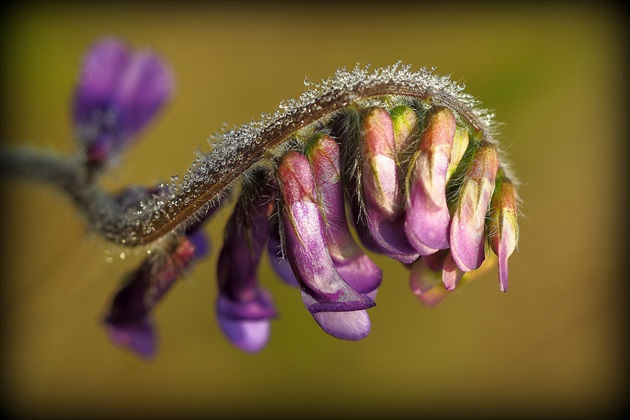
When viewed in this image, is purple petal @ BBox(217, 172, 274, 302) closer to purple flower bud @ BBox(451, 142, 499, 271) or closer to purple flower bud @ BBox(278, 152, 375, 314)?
purple flower bud @ BBox(278, 152, 375, 314)

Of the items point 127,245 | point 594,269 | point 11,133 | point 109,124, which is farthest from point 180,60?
point 127,245

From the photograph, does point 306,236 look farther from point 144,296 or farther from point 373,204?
Answer: point 144,296

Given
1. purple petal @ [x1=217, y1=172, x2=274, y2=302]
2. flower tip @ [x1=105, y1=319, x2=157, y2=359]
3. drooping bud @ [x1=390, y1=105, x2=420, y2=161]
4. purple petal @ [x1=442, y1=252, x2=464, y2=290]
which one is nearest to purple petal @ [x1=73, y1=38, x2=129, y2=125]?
flower tip @ [x1=105, y1=319, x2=157, y2=359]

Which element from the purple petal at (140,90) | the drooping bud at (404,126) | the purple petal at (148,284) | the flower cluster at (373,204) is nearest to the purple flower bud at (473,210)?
the flower cluster at (373,204)

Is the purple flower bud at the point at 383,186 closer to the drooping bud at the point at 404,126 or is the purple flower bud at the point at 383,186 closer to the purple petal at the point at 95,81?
the drooping bud at the point at 404,126

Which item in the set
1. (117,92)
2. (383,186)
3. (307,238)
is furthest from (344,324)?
(117,92)

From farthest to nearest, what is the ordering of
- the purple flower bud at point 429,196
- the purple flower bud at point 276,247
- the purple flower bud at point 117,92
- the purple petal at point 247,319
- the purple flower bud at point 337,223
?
the purple flower bud at point 117,92 → the purple petal at point 247,319 → the purple flower bud at point 276,247 → the purple flower bud at point 337,223 → the purple flower bud at point 429,196

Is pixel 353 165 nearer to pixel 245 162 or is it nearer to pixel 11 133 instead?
pixel 245 162
